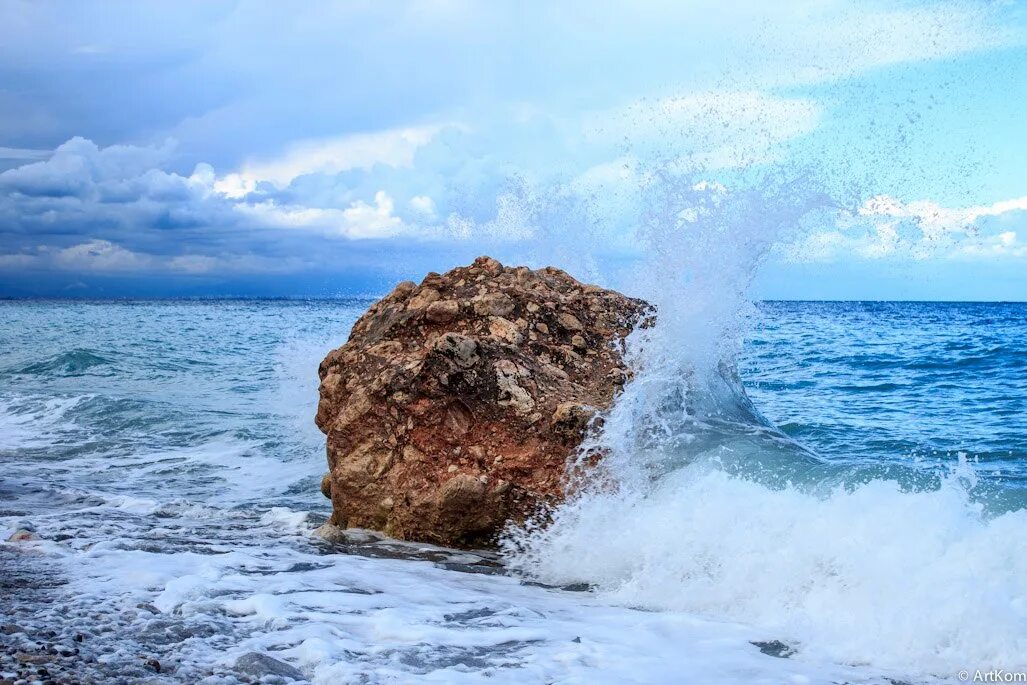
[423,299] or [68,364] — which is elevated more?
[423,299]

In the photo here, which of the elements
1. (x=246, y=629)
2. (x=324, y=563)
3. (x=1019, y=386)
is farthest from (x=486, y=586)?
(x=1019, y=386)

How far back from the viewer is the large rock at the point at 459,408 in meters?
5.04

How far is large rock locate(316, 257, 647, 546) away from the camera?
5039 mm

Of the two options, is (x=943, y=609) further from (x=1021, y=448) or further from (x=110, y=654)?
(x=1021, y=448)

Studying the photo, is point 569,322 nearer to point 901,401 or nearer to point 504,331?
point 504,331

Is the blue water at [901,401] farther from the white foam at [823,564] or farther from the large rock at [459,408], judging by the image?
the large rock at [459,408]

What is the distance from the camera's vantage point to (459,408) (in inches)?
207

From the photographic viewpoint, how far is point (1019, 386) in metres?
11.8

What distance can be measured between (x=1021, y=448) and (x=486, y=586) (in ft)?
19.9

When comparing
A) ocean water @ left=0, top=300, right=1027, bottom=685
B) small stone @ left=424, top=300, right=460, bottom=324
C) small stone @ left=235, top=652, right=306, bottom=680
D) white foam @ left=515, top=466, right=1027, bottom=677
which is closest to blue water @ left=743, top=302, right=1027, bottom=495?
ocean water @ left=0, top=300, right=1027, bottom=685

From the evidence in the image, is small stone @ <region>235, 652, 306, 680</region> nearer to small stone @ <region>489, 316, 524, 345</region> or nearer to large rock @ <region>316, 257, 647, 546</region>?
large rock @ <region>316, 257, 647, 546</region>

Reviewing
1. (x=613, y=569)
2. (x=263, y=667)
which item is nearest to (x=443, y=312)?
(x=613, y=569)

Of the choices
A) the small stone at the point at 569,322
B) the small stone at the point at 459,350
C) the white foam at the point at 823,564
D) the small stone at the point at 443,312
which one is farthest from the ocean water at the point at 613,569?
the small stone at the point at 443,312

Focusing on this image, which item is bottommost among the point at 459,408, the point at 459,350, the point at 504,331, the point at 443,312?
the point at 459,408
